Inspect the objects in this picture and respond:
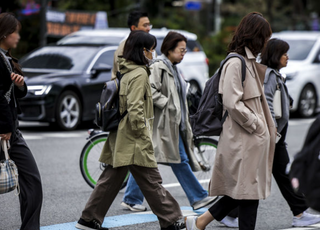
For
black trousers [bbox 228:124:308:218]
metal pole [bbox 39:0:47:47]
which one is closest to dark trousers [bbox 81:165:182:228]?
black trousers [bbox 228:124:308:218]

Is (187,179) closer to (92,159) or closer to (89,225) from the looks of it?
(89,225)

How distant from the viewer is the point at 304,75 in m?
15.4

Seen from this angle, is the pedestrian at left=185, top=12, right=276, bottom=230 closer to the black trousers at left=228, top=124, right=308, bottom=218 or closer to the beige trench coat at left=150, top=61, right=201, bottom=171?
the black trousers at left=228, top=124, right=308, bottom=218

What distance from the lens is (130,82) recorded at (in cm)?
505

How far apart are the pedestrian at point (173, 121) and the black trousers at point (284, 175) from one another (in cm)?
58

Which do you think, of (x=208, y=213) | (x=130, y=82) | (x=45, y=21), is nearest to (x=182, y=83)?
(x=130, y=82)

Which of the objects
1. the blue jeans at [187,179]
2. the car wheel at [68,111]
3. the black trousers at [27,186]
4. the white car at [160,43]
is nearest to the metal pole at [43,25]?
the white car at [160,43]

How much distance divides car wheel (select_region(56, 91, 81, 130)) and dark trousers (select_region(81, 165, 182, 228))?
22.2ft

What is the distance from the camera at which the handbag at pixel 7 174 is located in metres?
4.48

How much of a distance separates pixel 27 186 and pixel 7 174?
0.37 m

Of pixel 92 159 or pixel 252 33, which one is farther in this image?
pixel 92 159

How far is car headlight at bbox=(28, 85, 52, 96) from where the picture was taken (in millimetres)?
11648

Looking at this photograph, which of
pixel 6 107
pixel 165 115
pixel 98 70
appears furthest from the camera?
pixel 98 70

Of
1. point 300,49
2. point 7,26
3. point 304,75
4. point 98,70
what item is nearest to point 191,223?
point 7,26
